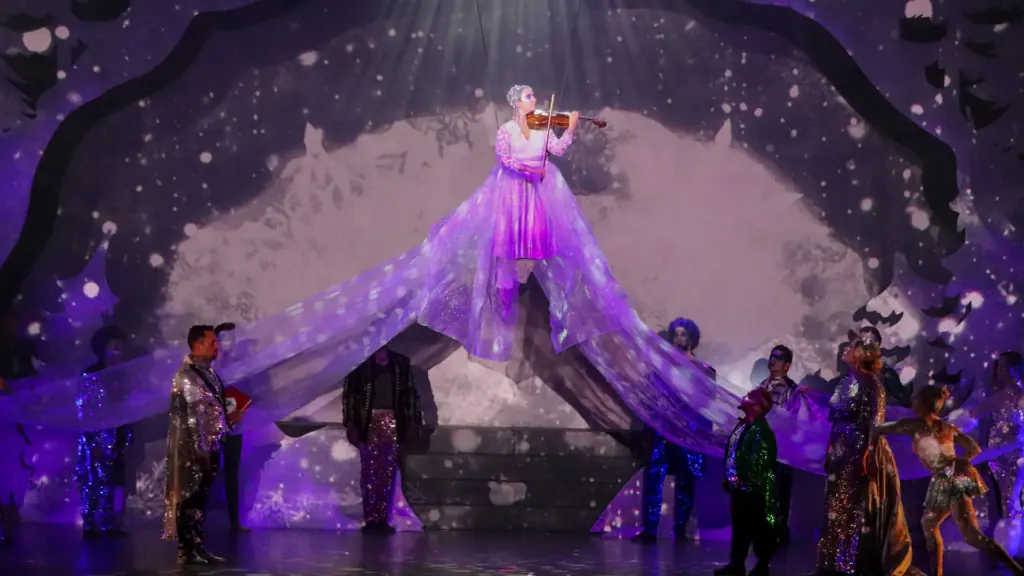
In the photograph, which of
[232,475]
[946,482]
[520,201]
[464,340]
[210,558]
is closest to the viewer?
[946,482]

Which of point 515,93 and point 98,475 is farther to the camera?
point 515,93

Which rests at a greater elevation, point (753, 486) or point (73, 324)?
point (73, 324)

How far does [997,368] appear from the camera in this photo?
25.0 feet

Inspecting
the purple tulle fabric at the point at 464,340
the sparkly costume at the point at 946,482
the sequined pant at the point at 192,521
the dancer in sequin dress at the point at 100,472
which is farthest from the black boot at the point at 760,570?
the dancer in sequin dress at the point at 100,472

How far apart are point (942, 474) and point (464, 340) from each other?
2.74 m

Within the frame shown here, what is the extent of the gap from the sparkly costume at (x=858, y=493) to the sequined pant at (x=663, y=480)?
1837 mm

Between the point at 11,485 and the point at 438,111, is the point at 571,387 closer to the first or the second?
the point at 438,111

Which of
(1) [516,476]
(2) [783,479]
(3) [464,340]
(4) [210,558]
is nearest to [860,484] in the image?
(2) [783,479]

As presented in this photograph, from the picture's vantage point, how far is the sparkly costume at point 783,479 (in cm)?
761

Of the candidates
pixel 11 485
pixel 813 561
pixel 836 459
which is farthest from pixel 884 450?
pixel 11 485

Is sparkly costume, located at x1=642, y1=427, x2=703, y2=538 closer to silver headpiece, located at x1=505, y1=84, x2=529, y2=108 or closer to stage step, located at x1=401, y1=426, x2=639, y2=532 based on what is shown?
stage step, located at x1=401, y1=426, x2=639, y2=532

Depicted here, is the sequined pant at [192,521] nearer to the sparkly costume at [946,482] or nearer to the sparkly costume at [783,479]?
the sparkly costume at [946,482]

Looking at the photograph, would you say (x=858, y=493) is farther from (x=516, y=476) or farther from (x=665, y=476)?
(x=516, y=476)

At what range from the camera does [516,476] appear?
25.9 feet
